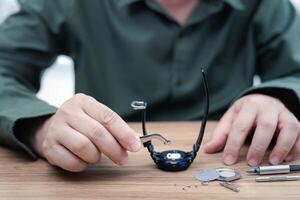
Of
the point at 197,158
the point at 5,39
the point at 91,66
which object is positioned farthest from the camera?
the point at 91,66

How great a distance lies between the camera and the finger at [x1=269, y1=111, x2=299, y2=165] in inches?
24.9

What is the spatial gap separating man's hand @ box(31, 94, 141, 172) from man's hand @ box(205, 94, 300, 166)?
6.1 inches

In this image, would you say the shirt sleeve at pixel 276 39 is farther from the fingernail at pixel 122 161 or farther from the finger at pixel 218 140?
the fingernail at pixel 122 161

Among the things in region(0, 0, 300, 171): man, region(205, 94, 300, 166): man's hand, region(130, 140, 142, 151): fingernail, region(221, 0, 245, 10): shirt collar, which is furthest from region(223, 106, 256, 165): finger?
region(221, 0, 245, 10): shirt collar

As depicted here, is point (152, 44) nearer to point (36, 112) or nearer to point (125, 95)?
point (125, 95)

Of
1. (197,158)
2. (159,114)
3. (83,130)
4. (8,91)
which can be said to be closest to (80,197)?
(83,130)

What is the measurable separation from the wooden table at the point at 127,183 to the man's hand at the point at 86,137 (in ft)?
0.06

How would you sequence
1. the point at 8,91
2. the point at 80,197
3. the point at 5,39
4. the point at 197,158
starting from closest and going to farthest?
the point at 80,197 < the point at 197,158 < the point at 8,91 < the point at 5,39

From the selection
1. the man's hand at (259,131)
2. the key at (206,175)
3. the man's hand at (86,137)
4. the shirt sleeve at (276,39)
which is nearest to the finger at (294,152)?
the man's hand at (259,131)

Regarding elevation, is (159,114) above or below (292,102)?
below

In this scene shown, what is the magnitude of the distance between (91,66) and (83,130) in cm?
52

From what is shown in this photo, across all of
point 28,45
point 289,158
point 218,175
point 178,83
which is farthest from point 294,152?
point 28,45

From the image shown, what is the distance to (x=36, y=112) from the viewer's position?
2.30 ft

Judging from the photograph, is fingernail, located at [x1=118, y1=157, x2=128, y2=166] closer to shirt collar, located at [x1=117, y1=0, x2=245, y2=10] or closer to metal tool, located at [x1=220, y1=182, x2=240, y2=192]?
metal tool, located at [x1=220, y1=182, x2=240, y2=192]
